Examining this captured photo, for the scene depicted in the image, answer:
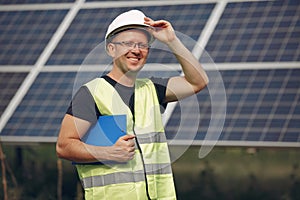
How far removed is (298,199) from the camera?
9.26 m

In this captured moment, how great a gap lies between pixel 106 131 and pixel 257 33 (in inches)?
264

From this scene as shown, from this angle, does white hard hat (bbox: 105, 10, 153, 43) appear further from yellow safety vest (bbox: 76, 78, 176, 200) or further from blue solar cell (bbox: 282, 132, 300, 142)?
blue solar cell (bbox: 282, 132, 300, 142)

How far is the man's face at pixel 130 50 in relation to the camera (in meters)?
4.52

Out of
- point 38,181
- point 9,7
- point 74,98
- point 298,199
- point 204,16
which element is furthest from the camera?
point 9,7

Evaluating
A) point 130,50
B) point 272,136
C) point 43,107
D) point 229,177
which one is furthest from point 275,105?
point 130,50

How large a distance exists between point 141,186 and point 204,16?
6880 millimetres

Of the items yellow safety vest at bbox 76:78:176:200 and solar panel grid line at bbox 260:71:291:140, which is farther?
solar panel grid line at bbox 260:71:291:140

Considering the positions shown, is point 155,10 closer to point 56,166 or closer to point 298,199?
point 56,166

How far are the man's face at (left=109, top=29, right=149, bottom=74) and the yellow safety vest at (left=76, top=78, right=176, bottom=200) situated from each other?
0.16 m

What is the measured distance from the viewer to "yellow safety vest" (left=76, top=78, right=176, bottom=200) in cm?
462

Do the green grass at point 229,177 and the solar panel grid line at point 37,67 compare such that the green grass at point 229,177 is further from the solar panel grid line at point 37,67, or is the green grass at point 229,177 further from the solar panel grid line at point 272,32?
the solar panel grid line at point 272,32

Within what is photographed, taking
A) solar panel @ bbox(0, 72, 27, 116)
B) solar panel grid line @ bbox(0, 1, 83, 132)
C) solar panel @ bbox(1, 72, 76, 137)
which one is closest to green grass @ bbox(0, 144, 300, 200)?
solar panel @ bbox(1, 72, 76, 137)

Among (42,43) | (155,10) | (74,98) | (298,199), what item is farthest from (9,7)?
(74,98)

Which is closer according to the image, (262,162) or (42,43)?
(262,162)
